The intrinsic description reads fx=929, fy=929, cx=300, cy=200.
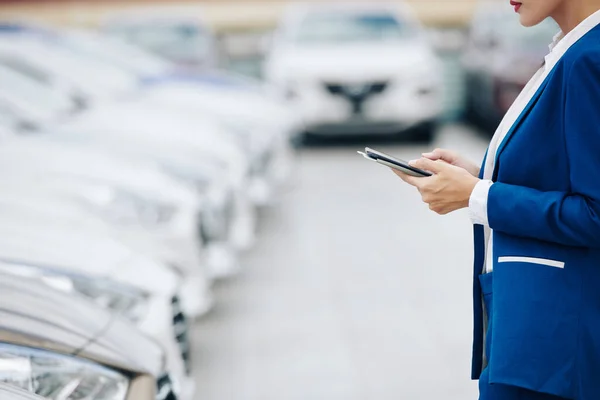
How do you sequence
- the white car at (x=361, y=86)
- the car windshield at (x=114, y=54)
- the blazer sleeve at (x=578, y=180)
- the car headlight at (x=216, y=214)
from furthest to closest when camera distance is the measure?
the white car at (x=361, y=86) → the car windshield at (x=114, y=54) → the car headlight at (x=216, y=214) → the blazer sleeve at (x=578, y=180)

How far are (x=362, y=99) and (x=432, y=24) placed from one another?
395cm

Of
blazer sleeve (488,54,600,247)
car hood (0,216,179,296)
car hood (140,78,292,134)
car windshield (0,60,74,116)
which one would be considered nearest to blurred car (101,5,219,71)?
car hood (140,78,292,134)

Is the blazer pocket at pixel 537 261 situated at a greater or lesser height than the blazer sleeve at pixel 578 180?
lesser

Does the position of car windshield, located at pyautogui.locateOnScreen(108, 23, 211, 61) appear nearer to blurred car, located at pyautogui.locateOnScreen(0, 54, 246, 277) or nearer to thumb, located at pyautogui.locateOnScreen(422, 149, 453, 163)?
blurred car, located at pyautogui.locateOnScreen(0, 54, 246, 277)

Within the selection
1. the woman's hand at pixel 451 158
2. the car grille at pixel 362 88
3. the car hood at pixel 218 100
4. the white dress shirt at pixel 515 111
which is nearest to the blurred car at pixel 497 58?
the car grille at pixel 362 88

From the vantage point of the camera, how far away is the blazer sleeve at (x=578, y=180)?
63.7 inches

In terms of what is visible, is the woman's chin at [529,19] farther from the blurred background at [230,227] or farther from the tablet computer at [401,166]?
the blurred background at [230,227]

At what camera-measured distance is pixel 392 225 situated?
23.0 ft

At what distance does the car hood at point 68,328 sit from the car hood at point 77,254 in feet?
1.76

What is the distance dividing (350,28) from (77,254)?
8.25 metres

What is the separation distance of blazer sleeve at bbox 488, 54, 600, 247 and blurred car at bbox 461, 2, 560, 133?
276 inches

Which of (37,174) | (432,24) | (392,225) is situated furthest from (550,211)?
(432,24)

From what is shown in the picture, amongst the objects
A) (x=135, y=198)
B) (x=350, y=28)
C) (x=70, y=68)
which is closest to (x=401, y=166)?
(x=135, y=198)

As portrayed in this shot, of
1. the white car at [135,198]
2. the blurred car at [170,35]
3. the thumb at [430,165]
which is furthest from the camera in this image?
the blurred car at [170,35]
